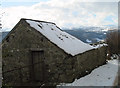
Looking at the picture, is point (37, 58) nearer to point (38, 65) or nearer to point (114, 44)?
point (38, 65)

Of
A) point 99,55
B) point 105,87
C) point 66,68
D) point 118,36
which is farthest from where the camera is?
point 118,36

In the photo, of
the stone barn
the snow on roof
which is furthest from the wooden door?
the snow on roof

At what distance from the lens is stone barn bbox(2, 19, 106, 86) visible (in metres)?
9.90

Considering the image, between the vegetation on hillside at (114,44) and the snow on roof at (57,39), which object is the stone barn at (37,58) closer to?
the snow on roof at (57,39)

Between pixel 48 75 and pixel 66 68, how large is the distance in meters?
1.27

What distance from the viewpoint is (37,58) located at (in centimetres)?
1076

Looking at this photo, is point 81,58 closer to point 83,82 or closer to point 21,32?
point 83,82

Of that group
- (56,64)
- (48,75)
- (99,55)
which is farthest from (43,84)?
(99,55)

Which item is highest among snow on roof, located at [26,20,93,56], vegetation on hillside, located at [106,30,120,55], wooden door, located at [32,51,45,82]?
snow on roof, located at [26,20,93,56]

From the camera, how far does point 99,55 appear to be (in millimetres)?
16141

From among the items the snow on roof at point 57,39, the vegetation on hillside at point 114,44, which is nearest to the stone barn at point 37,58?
the snow on roof at point 57,39

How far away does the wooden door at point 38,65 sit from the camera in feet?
34.8

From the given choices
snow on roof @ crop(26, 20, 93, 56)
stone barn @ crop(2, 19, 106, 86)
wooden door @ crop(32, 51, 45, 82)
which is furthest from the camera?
wooden door @ crop(32, 51, 45, 82)

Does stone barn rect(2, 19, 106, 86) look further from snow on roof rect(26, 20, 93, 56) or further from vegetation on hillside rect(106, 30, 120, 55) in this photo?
vegetation on hillside rect(106, 30, 120, 55)
